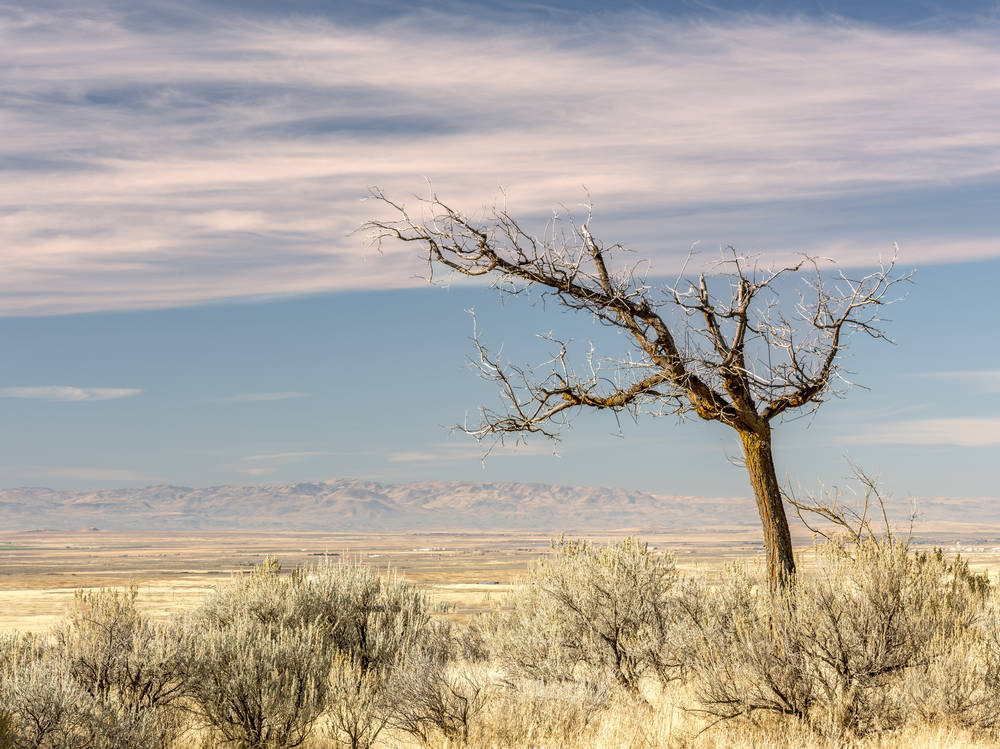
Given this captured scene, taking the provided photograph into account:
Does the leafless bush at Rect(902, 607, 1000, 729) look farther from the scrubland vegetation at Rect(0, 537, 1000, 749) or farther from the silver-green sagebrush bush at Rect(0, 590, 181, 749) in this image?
the silver-green sagebrush bush at Rect(0, 590, 181, 749)

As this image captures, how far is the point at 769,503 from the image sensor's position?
537 inches

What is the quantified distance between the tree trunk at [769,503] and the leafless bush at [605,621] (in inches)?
87.1

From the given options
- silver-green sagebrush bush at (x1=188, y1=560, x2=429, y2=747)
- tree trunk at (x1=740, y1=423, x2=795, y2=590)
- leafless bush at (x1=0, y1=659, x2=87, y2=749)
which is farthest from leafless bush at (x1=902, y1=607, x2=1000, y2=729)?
leafless bush at (x1=0, y1=659, x2=87, y2=749)

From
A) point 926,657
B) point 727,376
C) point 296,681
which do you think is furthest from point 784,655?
point 296,681

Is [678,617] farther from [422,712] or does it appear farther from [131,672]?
[131,672]

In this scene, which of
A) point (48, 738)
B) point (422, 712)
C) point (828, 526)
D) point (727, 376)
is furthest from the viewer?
point (828, 526)

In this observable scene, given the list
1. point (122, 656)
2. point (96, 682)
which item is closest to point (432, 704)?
point (122, 656)

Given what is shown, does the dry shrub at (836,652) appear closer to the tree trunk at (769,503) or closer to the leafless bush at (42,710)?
the tree trunk at (769,503)

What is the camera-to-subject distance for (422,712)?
12750 mm

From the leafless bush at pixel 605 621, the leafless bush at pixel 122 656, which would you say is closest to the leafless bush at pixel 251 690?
the leafless bush at pixel 122 656

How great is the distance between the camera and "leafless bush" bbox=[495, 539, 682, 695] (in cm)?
1543

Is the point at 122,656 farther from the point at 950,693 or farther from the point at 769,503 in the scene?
the point at 950,693

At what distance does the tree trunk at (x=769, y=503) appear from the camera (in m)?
13.5

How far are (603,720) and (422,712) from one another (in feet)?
7.19
